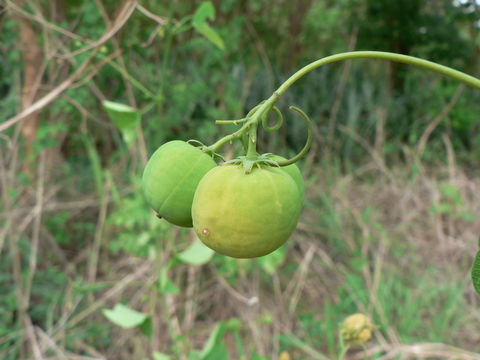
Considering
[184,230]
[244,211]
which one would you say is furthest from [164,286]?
[244,211]

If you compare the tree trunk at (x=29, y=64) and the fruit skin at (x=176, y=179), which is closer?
the fruit skin at (x=176, y=179)

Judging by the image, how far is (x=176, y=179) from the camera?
74 centimetres

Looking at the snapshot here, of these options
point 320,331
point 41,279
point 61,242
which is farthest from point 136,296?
point 320,331

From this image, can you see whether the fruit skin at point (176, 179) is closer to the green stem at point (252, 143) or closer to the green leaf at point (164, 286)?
the green stem at point (252, 143)

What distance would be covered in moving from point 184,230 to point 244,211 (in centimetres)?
214

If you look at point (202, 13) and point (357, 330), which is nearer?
point (357, 330)

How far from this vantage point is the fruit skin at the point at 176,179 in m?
0.74

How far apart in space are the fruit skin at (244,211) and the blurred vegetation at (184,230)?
3.53ft

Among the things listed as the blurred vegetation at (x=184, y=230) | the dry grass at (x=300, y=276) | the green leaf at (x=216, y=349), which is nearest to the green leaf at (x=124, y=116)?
the blurred vegetation at (x=184, y=230)

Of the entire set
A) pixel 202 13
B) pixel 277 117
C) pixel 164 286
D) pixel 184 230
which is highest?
pixel 202 13

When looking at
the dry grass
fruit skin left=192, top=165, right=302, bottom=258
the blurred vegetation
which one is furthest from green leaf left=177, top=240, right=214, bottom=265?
fruit skin left=192, top=165, right=302, bottom=258

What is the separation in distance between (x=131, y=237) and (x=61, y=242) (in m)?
0.88

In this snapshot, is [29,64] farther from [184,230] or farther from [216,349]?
[216,349]

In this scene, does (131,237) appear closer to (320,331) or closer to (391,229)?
(320,331)
